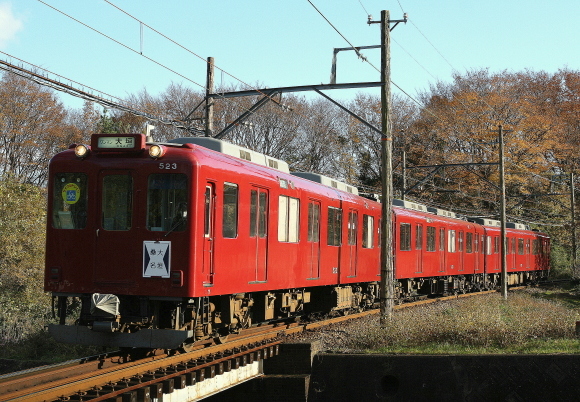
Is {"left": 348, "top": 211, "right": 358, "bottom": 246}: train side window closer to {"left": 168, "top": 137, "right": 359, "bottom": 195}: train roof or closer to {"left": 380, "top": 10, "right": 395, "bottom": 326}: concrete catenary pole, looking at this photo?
{"left": 380, "top": 10, "right": 395, "bottom": 326}: concrete catenary pole

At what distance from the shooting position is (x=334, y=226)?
16094 millimetres

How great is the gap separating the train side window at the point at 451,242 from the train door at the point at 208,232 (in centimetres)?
1784

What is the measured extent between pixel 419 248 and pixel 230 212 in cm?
1355

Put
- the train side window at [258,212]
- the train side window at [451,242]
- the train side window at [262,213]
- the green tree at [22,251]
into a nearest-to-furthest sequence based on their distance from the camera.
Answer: the train side window at [258,212] → the train side window at [262,213] → the green tree at [22,251] → the train side window at [451,242]

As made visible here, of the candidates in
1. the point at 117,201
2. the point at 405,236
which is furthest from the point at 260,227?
the point at 405,236

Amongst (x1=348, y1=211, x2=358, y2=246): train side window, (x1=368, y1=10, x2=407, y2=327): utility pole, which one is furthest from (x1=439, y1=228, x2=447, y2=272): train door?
(x1=368, y1=10, x2=407, y2=327): utility pole

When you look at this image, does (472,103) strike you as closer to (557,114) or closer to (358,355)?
(557,114)

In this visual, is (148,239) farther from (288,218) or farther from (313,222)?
(313,222)

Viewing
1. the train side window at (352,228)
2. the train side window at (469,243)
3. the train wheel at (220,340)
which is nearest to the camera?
the train wheel at (220,340)

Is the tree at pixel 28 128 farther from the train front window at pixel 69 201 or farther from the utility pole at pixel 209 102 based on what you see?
the train front window at pixel 69 201

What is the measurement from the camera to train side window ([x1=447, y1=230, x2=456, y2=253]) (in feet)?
87.7

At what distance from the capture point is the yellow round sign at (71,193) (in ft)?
33.6

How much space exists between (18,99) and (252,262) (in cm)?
3145

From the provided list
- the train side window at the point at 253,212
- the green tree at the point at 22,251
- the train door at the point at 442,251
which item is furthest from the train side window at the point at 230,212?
the train door at the point at 442,251
